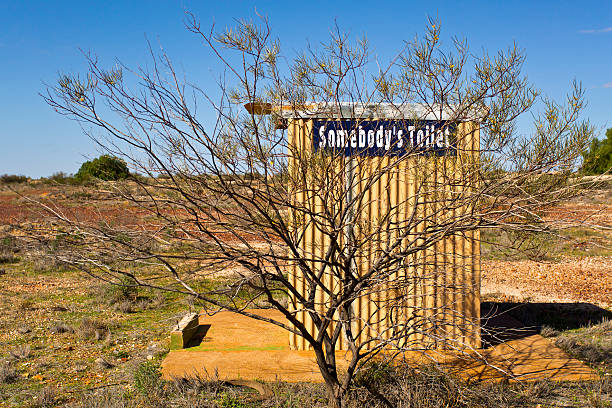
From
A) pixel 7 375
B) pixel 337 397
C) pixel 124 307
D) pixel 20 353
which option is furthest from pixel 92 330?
pixel 337 397

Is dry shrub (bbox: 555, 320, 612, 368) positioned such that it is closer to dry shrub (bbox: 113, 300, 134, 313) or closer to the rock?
the rock

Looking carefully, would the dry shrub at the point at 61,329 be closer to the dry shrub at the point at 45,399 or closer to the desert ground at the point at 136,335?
the desert ground at the point at 136,335

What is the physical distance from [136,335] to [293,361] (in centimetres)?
302

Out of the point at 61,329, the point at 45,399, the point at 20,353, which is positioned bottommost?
the point at 45,399

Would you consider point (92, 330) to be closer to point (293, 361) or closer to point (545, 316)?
point (293, 361)

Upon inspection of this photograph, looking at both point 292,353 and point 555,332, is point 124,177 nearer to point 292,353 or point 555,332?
point 292,353

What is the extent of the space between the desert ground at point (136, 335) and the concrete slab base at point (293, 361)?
0.24 metres

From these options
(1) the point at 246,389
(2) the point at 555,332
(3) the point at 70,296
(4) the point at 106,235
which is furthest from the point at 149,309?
(2) the point at 555,332

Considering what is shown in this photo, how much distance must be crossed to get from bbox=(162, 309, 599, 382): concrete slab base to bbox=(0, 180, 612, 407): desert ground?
243mm

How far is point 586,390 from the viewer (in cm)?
523

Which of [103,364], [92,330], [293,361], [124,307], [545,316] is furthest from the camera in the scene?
[124,307]

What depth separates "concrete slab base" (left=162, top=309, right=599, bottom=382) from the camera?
5.56 meters

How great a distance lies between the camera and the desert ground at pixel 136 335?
15.9 feet

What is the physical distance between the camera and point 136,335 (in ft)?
25.5
